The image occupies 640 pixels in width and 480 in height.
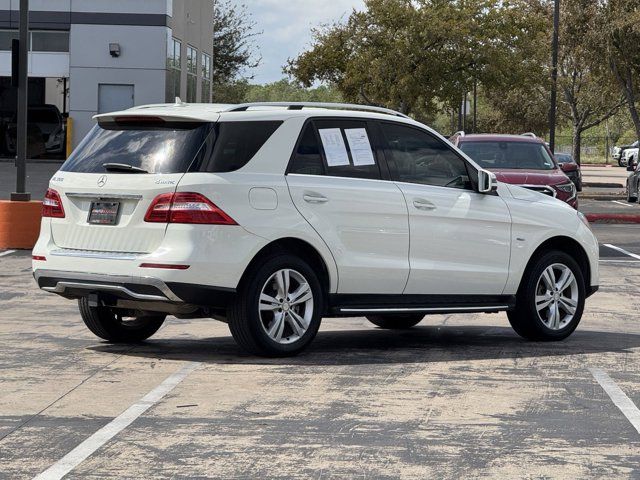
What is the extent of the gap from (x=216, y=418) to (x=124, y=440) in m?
0.75

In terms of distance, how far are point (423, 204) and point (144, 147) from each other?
2163 mm

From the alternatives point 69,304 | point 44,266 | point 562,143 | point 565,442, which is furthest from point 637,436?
point 562,143

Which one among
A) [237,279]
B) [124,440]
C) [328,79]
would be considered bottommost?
[124,440]

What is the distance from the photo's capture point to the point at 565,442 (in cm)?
713

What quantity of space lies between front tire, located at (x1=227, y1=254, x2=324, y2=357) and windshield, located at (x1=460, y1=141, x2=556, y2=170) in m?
10.9

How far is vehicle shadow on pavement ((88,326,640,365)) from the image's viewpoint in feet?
32.9

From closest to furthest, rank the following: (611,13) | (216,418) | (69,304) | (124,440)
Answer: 1. (124,440)
2. (216,418)
3. (69,304)
4. (611,13)

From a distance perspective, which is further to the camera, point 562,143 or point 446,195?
point 562,143

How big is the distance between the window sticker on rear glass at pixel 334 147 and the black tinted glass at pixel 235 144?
1.51 feet

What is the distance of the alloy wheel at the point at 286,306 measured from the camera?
9.67 metres

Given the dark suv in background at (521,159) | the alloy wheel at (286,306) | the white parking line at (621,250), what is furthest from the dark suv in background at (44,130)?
the alloy wheel at (286,306)

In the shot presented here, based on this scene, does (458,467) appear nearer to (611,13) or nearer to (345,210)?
(345,210)

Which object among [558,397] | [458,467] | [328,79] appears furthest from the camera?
[328,79]

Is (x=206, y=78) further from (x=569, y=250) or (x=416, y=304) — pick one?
(x=416, y=304)
